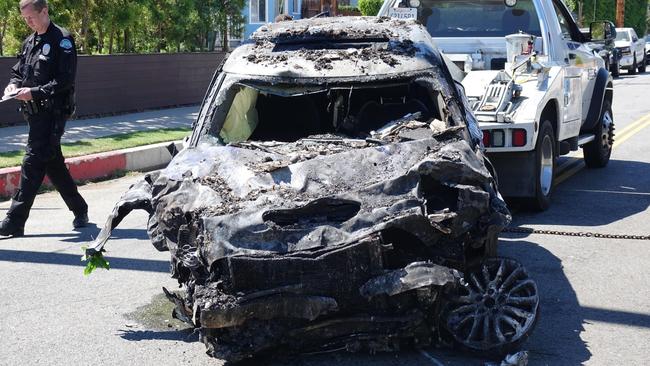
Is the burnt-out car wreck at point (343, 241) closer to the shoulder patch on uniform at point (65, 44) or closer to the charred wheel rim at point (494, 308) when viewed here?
the charred wheel rim at point (494, 308)

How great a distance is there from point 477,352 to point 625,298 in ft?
6.16

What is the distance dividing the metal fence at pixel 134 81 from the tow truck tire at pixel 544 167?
9.35 metres

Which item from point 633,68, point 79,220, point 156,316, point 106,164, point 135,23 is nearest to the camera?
point 156,316

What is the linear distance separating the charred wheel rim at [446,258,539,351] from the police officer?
4742 mm

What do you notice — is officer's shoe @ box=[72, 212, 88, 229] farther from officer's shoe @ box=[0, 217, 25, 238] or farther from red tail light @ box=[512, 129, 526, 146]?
red tail light @ box=[512, 129, 526, 146]

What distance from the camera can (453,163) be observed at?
208 inches

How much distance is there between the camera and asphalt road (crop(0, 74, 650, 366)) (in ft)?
17.6

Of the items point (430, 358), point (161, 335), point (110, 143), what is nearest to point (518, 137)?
point (430, 358)

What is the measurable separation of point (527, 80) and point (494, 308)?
15.3ft

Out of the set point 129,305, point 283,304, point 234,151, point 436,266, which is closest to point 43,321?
point 129,305

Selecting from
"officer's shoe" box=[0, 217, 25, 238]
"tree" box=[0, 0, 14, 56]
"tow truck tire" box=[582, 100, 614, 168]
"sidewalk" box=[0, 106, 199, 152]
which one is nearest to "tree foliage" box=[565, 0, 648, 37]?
"sidewalk" box=[0, 106, 199, 152]

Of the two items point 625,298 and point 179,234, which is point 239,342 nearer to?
point 179,234

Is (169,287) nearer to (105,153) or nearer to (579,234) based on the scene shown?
(579,234)

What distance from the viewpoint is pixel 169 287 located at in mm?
6797
